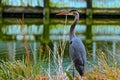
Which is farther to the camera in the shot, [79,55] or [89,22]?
[89,22]

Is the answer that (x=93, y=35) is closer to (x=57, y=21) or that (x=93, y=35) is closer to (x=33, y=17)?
(x=57, y=21)

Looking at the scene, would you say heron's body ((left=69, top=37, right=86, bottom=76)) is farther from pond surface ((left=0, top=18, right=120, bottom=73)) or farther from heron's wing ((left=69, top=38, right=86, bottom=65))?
pond surface ((left=0, top=18, right=120, bottom=73))

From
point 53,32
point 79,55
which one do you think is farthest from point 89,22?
point 79,55

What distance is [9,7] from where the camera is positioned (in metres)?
28.5

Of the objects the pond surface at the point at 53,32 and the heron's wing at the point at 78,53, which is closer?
the heron's wing at the point at 78,53

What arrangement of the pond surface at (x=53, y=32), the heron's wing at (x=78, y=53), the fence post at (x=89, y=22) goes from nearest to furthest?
the heron's wing at (x=78, y=53)
the pond surface at (x=53, y=32)
the fence post at (x=89, y=22)

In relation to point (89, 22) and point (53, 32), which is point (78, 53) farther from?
point (89, 22)

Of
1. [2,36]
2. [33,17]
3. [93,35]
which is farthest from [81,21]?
[2,36]

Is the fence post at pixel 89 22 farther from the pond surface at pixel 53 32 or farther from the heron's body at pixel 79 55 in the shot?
the heron's body at pixel 79 55

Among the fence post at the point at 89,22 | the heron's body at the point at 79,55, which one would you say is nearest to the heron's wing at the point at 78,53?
the heron's body at the point at 79,55

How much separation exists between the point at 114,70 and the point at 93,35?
15.3 metres

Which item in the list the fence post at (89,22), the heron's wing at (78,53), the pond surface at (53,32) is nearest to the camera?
the heron's wing at (78,53)

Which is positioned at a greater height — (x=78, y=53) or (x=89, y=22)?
(x=78, y=53)

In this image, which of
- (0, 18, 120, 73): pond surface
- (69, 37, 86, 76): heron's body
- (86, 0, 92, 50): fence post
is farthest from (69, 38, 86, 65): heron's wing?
(86, 0, 92, 50): fence post
